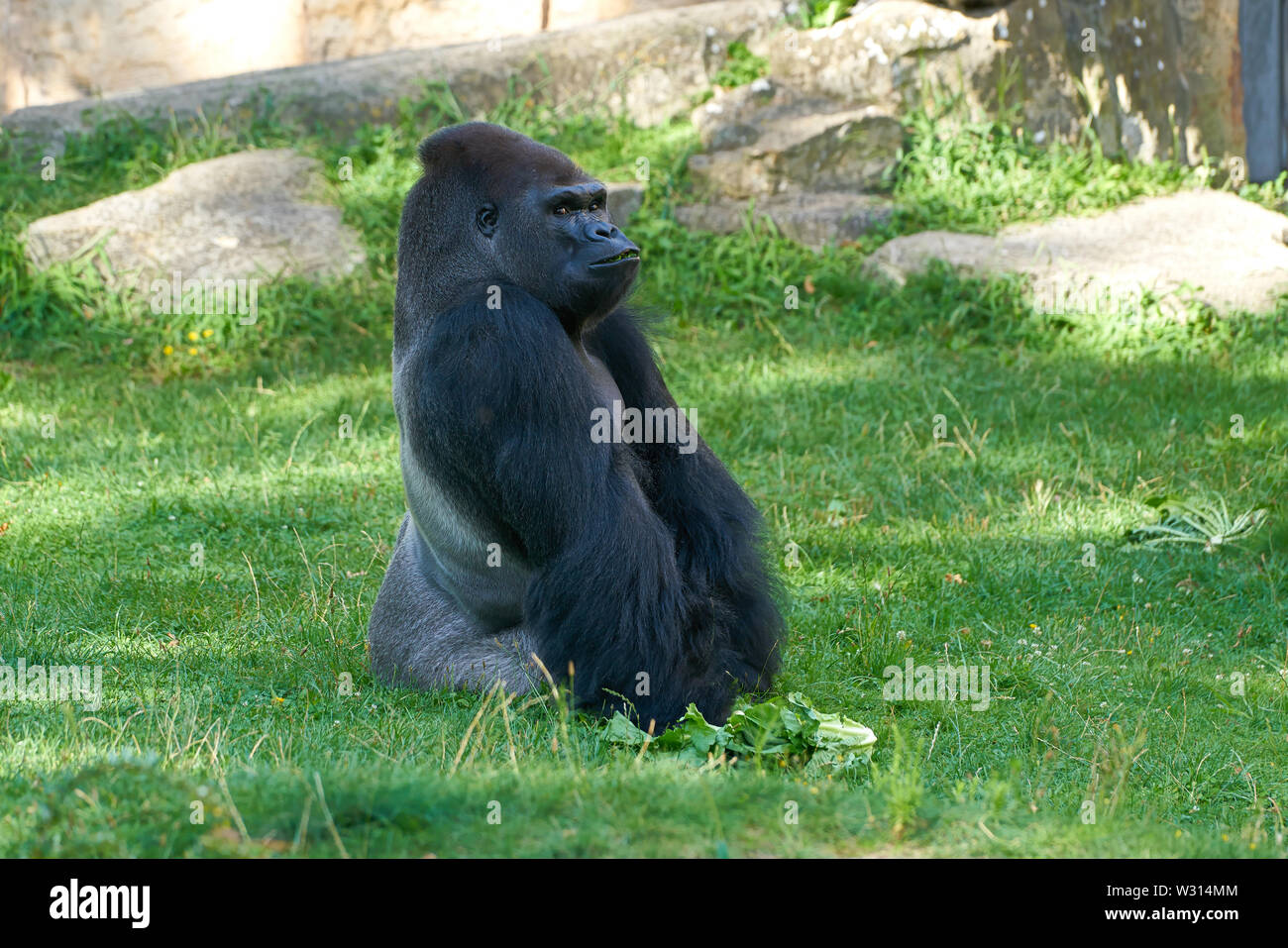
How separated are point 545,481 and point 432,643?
907 millimetres

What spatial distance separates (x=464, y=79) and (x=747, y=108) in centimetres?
214

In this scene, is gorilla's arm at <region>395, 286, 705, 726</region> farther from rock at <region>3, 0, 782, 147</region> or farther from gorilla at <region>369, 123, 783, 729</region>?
rock at <region>3, 0, 782, 147</region>

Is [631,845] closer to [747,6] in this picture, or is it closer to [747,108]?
[747,108]

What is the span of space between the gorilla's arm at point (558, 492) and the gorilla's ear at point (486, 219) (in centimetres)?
28

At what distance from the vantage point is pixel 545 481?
156 inches

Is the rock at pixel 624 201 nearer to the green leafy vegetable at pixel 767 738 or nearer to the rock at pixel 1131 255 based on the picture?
the rock at pixel 1131 255

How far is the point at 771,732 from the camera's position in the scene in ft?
12.9

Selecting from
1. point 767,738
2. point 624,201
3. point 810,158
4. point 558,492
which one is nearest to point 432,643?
point 558,492

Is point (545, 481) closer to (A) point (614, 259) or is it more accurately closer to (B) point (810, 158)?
(A) point (614, 259)

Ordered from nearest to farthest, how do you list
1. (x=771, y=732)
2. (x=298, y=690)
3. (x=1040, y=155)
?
(x=771, y=732) < (x=298, y=690) < (x=1040, y=155)

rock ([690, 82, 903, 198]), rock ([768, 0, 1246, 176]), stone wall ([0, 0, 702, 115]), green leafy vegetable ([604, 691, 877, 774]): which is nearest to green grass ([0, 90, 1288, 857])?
green leafy vegetable ([604, 691, 877, 774])

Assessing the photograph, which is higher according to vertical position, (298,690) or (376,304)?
(376,304)

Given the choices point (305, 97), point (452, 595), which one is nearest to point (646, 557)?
point (452, 595)

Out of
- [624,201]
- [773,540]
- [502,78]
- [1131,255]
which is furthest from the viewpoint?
[502,78]
